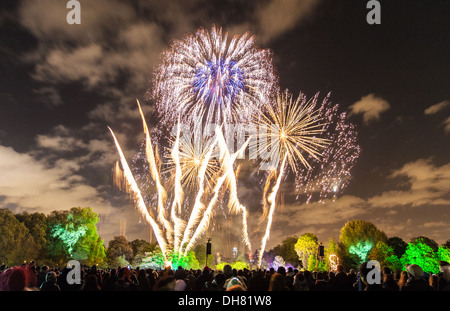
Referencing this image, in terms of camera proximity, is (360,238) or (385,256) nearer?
(385,256)

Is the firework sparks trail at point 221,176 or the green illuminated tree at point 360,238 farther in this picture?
the green illuminated tree at point 360,238

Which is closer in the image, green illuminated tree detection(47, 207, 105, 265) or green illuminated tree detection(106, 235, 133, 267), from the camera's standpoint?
green illuminated tree detection(47, 207, 105, 265)

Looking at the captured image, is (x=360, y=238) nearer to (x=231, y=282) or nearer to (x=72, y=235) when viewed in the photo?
(x=72, y=235)

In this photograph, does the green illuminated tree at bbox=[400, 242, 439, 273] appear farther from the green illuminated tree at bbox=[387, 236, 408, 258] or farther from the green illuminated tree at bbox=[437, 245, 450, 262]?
the green illuminated tree at bbox=[387, 236, 408, 258]

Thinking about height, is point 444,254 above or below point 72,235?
below

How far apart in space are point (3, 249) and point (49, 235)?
39.6ft

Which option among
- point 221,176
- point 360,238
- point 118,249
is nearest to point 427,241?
point 360,238

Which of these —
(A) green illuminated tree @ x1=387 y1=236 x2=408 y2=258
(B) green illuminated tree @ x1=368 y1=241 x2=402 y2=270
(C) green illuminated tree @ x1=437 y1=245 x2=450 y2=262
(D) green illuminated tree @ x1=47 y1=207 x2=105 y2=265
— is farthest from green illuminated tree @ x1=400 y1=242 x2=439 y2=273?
(D) green illuminated tree @ x1=47 y1=207 x2=105 y2=265

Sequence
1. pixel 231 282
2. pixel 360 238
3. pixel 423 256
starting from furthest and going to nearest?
1. pixel 360 238
2. pixel 423 256
3. pixel 231 282

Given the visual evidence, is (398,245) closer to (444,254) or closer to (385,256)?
(385,256)

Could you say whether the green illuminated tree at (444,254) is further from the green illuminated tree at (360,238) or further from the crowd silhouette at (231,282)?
the crowd silhouette at (231,282)

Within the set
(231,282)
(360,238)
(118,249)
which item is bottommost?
(118,249)

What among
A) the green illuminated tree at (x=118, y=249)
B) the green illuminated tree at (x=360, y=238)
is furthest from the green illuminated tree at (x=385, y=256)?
the green illuminated tree at (x=118, y=249)

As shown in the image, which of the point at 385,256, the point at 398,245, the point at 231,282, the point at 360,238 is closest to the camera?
the point at 231,282
